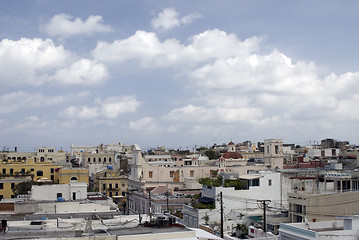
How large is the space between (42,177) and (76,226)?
175ft

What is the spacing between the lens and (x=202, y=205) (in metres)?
45.5

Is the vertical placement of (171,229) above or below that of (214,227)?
above

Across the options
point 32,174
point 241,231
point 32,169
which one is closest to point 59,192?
point 241,231

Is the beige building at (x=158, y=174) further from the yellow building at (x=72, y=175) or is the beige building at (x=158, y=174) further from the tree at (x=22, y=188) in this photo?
the tree at (x=22, y=188)

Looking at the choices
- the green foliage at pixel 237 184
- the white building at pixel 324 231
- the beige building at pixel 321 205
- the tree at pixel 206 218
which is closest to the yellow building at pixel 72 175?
the green foliage at pixel 237 184

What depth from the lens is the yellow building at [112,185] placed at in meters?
76.1

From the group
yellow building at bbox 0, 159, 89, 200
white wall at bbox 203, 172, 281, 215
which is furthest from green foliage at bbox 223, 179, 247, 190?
yellow building at bbox 0, 159, 89, 200

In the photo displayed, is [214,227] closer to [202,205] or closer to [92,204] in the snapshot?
[202,205]

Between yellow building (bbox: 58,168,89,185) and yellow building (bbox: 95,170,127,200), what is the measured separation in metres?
5.62

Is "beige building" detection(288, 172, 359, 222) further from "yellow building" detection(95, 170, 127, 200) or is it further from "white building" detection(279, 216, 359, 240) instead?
"yellow building" detection(95, 170, 127, 200)

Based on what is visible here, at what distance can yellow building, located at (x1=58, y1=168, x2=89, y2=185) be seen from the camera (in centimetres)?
7025

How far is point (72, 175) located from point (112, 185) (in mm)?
8343

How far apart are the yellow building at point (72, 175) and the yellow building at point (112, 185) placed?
5.62m

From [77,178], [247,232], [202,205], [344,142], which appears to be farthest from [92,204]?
[344,142]
